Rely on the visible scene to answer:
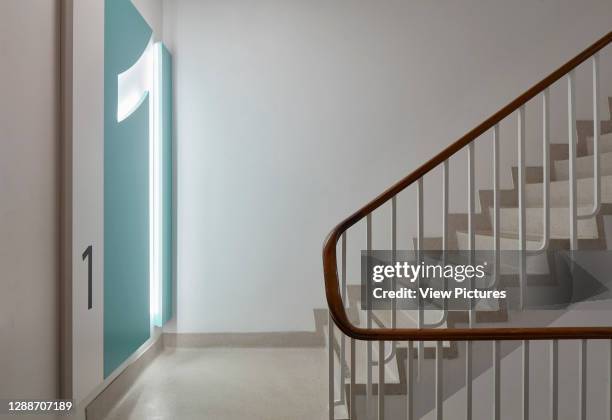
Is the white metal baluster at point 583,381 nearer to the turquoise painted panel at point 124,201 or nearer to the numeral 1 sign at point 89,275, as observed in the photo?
the numeral 1 sign at point 89,275

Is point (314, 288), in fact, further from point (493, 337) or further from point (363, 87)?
point (493, 337)

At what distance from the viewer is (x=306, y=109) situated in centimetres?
416

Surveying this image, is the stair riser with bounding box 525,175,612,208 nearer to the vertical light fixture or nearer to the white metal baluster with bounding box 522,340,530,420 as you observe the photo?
the white metal baluster with bounding box 522,340,530,420

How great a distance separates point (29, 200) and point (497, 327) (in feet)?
6.40

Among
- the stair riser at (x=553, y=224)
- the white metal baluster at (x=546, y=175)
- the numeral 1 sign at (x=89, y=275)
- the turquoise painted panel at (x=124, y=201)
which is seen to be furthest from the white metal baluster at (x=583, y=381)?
the turquoise painted panel at (x=124, y=201)

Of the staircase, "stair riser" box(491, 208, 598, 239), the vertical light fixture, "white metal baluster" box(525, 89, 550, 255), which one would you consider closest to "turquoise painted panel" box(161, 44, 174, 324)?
the vertical light fixture

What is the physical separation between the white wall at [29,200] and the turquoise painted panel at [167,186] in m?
1.59

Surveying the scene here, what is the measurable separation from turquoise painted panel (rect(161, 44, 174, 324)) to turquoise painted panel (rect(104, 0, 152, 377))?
31cm

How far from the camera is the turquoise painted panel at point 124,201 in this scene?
9.00 ft

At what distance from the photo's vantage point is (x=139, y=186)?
10.9 feet

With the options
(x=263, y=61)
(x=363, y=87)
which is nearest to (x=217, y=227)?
(x=263, y=61)

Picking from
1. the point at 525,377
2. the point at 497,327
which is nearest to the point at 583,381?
the point at 525,377

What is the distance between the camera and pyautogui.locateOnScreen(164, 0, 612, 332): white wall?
412 cm

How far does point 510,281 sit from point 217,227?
2439 millimetres
